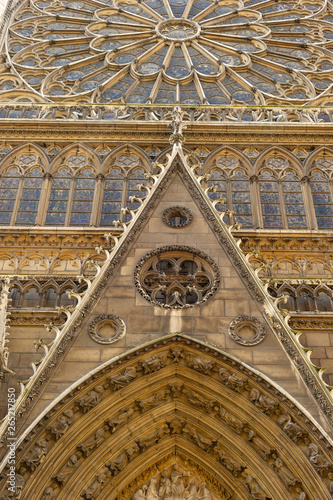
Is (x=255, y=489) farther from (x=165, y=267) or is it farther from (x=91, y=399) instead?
(x=165, y=267)

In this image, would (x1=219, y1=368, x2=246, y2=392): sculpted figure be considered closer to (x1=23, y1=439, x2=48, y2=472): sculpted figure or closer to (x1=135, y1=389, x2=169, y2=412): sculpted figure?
(x1=135, y1=389, x2=169, y2=412): sculpted figure

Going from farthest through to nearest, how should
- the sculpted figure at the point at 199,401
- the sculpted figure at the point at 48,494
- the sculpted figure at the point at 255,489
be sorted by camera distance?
1. the sculpted figure at the point at 199,401
2. the sculpted figure at the point at 255,489
3. the sculpted figure at the point at 48,494

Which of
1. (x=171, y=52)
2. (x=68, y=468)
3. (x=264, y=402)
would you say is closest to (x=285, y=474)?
(x=264, y=402)

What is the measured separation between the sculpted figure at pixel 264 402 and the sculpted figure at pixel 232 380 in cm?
23

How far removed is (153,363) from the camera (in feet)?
44.2

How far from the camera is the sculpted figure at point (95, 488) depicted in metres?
12.8

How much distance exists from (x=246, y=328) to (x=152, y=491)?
11.7 ft

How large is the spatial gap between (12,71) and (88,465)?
1515 centimetres

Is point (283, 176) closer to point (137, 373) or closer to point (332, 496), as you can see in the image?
point (137, 373)

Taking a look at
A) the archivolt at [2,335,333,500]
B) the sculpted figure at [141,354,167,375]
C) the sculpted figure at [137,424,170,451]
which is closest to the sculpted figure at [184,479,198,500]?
the archivolt at [2,335,333,500]

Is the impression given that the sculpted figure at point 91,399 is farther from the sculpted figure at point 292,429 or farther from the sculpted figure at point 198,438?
the sculpted figure at point 292,429

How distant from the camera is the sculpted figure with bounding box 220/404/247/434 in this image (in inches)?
520

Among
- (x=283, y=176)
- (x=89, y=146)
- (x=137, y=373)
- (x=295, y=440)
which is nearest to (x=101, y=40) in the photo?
(x=89, y=146)

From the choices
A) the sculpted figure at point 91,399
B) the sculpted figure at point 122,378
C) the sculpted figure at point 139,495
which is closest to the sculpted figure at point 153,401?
the sculpted figure at point 122,378
